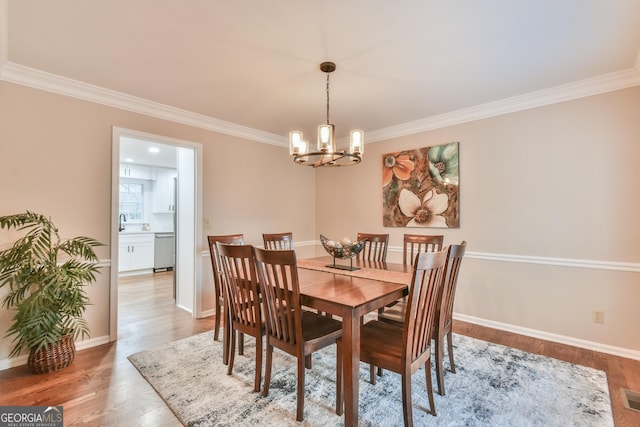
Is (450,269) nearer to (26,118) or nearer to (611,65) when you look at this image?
(611,65)

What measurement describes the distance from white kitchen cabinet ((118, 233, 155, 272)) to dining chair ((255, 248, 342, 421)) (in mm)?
5184

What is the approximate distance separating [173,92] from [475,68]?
2737 millimetres

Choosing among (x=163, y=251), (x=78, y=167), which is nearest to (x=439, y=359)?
(x=78, y=167)

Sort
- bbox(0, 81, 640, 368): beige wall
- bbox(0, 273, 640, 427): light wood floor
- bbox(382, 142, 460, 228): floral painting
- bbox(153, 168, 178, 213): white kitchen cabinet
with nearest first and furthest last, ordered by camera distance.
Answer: bbox(0, 273, 640, 427): light wood floor < bbox(0, 81, 640, 368): beige wall < bbox(382, 142, 460, 228): floral painting < bbox(153, 168, 178, 213): white kitchen cabinet

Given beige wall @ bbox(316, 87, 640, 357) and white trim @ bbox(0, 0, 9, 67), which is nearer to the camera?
white trim @ bbox(0, 0, 9, 67)

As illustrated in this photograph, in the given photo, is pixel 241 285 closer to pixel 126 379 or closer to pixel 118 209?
pixel 126 379

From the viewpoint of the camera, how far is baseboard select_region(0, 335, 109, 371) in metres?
2.38

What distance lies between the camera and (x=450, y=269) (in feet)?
6.42

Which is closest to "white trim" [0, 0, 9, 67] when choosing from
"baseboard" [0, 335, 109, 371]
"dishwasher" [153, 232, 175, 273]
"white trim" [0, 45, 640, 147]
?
"white trim" [0, 45, 640, 147]

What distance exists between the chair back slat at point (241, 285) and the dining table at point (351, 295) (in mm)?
344

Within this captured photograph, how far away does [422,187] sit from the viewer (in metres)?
3.73

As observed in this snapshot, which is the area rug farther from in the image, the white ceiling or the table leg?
the white ceiling

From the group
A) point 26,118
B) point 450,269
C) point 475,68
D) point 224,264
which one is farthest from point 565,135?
point 26,118

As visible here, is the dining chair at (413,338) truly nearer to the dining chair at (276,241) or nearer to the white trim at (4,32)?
the dining chair at (276,241)
